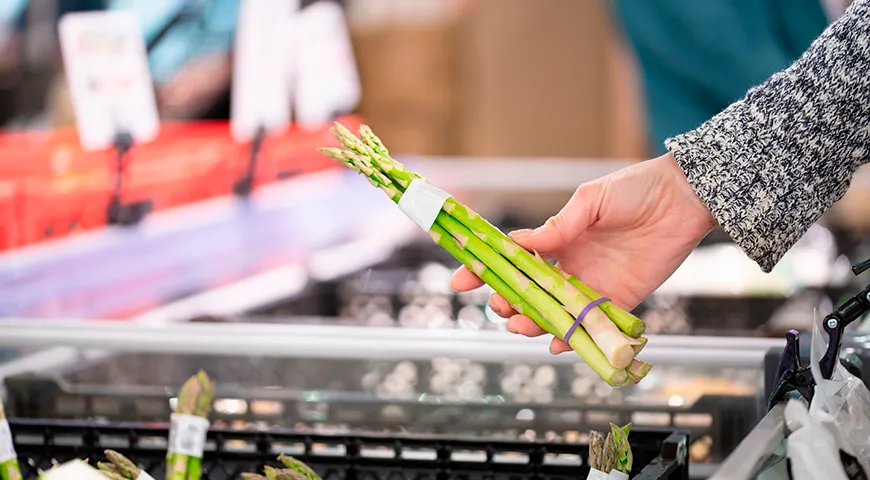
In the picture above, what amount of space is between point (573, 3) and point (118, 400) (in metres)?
4.63

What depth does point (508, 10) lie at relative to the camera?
5438mm

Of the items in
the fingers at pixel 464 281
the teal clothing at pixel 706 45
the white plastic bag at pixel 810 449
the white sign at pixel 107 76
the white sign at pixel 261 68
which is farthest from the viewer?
the teal clothing at pixel 706 45

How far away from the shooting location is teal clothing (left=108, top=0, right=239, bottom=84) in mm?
1909

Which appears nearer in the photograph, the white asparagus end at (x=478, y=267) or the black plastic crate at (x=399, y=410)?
the white asparagus end at (x=478, y=267)

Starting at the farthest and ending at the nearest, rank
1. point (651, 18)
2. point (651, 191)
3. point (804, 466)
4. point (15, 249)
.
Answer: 1. point (651, 18)
2. point (15, 249)
3. point (651, 191)
4. point (804, 466)

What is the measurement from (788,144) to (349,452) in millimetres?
465

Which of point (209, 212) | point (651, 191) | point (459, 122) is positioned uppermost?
point (459, 122)

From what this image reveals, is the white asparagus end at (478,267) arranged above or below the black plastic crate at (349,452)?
above

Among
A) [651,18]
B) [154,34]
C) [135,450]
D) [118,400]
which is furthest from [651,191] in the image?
[651,18]

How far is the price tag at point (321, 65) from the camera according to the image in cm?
267

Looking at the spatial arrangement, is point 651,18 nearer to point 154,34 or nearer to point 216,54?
point 216,54

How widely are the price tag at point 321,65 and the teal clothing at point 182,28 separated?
39cm

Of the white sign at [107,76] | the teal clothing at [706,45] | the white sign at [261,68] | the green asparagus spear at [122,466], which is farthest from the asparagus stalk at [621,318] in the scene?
the teal clothing at [706,45]

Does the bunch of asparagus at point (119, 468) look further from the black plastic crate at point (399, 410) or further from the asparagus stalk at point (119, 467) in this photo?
the black plastic crate at point (399, 410)
